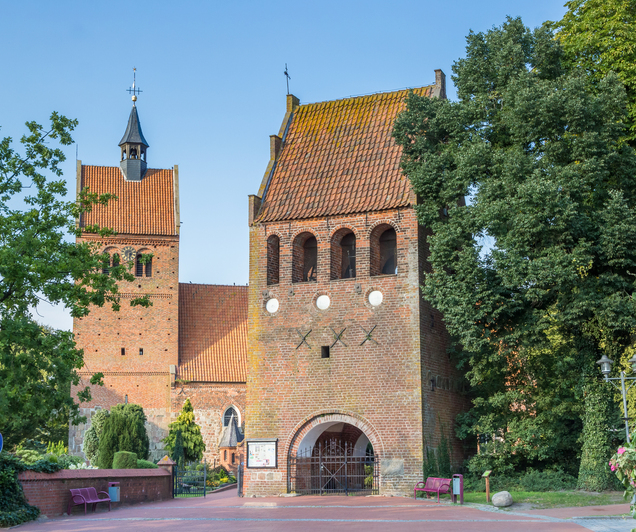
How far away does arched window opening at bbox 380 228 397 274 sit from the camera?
2572 centimetres

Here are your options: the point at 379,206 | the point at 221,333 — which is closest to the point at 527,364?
the point at 379,206

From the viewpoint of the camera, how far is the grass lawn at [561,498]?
61.1ft

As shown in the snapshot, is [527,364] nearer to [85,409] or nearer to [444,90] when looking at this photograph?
[444,90]

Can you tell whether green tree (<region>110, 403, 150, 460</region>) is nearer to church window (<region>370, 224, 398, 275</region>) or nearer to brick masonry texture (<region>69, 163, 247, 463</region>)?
brick masonry texture (<region>69, 163, 247, 463</region>)

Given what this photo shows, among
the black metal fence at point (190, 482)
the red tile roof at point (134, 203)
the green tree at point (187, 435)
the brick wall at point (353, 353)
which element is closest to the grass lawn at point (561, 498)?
the brick wall at point (353, 353)

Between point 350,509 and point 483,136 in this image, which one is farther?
point 483,136

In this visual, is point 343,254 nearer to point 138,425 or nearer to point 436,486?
point 436,486

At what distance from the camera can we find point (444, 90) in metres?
27.1

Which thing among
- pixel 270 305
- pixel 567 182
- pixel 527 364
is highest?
pixel 567 182

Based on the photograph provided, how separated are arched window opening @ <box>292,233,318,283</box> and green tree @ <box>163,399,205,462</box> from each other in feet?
47.5

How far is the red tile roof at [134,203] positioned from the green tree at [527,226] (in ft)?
65.7

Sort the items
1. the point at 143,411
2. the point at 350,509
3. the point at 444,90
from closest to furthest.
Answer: the point at 350,509 < the point at 444,90 < the point at 143,411

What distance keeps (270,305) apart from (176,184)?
1904cm

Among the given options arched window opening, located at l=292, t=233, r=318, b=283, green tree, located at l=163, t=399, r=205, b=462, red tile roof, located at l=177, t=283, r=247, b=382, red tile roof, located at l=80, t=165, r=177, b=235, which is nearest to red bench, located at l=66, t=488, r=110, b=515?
arched window opening, located at l=292, t=233, r=318, b=283
